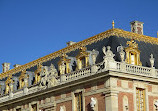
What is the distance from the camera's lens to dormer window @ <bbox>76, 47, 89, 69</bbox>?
143ft

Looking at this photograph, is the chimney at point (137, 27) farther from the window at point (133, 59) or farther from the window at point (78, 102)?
the window at point (78, 102)

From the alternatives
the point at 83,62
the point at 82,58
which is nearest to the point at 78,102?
the point at 83,62

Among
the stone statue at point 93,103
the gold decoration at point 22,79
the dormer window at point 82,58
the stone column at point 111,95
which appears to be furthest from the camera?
the gold decoration at point 22,79

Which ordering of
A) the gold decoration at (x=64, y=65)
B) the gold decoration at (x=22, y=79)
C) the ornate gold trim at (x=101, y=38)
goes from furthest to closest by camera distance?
the gold decoration at (x=22, y=79), the gold decoration at (x=64, y=65), the ornate gold trim at (x=101, y=38)

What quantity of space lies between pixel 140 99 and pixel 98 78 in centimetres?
399

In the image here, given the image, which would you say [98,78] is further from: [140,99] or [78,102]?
[140,99]

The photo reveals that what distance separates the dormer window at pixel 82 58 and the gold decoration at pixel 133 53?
3.68m

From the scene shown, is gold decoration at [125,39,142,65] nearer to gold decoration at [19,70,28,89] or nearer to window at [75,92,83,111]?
window at [75,92,83,111]

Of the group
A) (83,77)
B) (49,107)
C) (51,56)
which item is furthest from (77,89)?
(51,56)

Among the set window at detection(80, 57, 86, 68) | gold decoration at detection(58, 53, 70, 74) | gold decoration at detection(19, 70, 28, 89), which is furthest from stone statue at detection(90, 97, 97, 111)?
gold decoration at detection(19, 70, 28, 89)

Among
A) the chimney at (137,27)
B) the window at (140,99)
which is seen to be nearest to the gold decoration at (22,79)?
the chimney at (137,27)

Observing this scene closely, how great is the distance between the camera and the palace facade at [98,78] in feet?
131

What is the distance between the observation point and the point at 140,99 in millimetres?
41188

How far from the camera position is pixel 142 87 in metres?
41.1
